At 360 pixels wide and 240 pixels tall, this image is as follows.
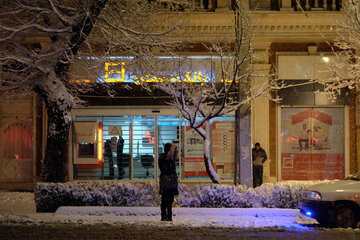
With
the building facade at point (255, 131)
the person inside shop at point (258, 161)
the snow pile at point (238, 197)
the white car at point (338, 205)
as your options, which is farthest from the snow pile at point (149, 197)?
the building facade at point (255, 131)

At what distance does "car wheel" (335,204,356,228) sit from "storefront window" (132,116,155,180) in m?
9.17

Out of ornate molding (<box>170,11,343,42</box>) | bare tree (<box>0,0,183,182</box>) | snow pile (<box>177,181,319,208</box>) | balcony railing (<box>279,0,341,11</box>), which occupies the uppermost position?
balcony railing (<box>279,0,341,11</box>)

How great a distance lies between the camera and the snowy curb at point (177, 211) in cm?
1080

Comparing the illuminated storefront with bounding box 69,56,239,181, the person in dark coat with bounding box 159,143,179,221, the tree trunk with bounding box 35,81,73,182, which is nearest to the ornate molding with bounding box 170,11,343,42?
the illuminated storefront with bounding box 69,56,239,181

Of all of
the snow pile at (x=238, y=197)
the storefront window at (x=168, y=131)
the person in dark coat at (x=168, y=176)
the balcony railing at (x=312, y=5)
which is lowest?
the snow pile at (x=238, y=197)

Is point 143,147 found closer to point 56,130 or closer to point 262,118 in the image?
point 262,118

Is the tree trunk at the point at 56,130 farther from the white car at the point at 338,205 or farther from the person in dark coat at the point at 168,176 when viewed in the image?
the white car at the point at 338,205

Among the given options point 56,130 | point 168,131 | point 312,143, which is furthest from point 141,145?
point 312,143

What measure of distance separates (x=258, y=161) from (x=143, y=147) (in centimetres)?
Answer: 441

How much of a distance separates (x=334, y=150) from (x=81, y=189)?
1012 cm

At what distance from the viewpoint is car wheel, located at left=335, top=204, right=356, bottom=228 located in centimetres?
922

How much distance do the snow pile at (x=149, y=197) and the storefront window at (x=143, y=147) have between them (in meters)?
6.12

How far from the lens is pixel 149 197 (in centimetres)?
1131

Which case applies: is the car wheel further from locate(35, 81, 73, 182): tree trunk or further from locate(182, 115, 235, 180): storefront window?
locate(182, 115, 235, 180): storefront window
